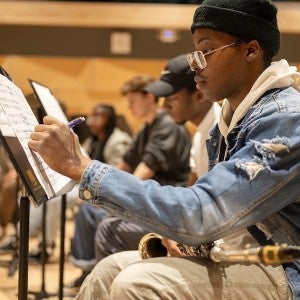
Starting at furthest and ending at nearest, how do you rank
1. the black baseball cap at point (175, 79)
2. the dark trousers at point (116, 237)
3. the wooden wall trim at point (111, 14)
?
the wooden wall trim at point (111, 14) < the black baseball cap at point (175, 79) < the dark trousers at point (116, 237)

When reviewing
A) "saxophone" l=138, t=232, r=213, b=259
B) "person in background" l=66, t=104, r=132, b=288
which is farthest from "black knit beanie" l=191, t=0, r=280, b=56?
"person in background" l=66, t=104, r=132, b=288

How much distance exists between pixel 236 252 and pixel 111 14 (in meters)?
6.04

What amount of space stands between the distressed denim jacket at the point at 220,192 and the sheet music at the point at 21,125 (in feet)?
0.75

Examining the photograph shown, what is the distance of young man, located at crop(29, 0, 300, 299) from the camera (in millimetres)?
1486

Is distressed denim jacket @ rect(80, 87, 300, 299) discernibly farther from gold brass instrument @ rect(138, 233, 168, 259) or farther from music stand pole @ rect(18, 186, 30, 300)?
gold brass instrument @ rect(138, 233, 168, 259)

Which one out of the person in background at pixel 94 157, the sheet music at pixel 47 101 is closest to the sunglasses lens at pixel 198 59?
the sheet music at pixel 47 101

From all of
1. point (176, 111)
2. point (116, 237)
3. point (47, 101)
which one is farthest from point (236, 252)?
point (176, 111)

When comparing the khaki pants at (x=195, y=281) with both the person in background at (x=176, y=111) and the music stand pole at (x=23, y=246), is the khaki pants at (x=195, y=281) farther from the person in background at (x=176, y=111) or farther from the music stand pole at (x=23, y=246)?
the person in background at (x=176, y=111)

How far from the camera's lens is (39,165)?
1722 millimetres

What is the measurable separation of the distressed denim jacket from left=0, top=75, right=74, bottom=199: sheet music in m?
0.23

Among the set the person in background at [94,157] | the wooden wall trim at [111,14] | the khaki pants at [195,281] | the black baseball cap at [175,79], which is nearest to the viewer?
the khaki pants at [195,281]

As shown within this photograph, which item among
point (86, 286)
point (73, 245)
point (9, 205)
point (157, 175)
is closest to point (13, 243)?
point (9, 205)

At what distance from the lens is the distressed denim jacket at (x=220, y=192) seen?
148 centimetres

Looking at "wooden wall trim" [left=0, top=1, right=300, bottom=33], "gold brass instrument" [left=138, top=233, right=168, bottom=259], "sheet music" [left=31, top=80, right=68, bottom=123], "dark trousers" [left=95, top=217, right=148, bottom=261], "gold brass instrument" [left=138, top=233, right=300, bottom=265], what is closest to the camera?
"gold brass instrument" [left=138, top=233, right=300, bottom=265]
